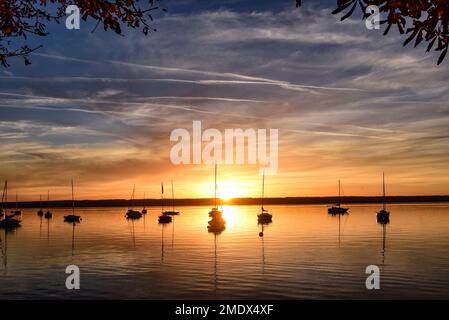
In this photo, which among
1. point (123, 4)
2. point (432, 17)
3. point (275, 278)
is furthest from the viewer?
point (275, 278)

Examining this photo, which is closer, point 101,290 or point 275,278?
point 101,290

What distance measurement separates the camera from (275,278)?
52250mm

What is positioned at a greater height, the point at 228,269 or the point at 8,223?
the point at 8,223

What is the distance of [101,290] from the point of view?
46312 millimetres

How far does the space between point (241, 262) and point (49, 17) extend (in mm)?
61283

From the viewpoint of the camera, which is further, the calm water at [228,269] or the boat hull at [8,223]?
the boat hull at [8,223]

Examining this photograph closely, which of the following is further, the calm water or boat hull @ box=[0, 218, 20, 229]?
boat hull @ box=[0, 218, 20, 229]

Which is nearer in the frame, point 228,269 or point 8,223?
point 228,269

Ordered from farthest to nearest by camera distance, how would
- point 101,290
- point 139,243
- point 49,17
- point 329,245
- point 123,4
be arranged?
point 139,243 → point 329,245 → point 101,290 → point 49,17 → point 123,4

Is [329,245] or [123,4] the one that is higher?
[123,4]
